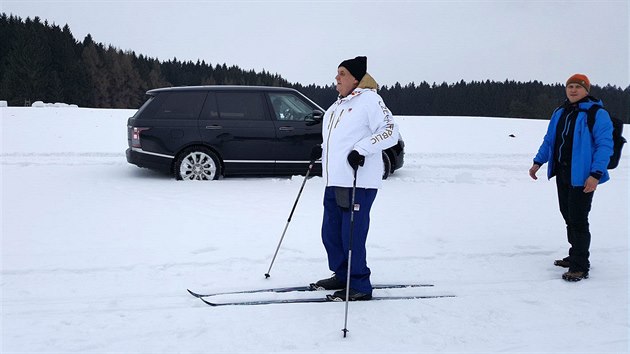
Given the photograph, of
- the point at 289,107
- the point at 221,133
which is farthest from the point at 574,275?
the point at 221,133

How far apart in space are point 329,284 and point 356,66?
179cm

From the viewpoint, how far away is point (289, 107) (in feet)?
30.3

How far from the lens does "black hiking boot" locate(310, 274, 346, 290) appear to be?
4230mm

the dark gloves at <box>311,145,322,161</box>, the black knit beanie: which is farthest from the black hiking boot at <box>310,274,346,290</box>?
the black knit beanie

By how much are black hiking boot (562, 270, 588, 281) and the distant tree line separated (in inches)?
2191

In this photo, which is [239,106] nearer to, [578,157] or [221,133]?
[221,133]

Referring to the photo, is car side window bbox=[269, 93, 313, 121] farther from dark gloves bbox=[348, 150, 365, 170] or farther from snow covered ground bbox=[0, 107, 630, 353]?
dark gloves bbox=[348, 150, 365, 170]

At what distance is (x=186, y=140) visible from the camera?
8.83m

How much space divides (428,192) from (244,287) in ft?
16.9

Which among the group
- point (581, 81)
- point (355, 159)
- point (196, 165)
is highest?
point (581, 81)

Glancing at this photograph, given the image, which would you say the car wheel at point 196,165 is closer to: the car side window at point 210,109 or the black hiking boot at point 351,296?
the car side window at point 210,109

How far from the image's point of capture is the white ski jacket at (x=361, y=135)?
379 cm

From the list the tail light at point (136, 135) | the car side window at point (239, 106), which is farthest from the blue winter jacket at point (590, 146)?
the tail light at point (136, 135)

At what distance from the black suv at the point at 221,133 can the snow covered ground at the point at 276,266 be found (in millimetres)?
383
